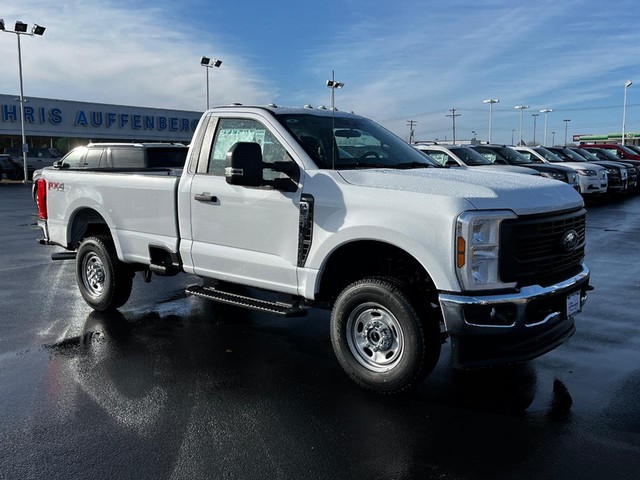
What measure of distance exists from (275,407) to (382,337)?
92 cm

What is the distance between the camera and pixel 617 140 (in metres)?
88.9

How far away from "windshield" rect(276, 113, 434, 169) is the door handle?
895mm

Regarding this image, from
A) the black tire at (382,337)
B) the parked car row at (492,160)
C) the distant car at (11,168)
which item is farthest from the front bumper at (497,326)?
the distant car at (11,168)

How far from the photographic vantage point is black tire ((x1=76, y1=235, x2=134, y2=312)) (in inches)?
264

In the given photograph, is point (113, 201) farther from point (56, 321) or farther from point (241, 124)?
point (241, 124)

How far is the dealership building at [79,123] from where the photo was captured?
4212 centimetres

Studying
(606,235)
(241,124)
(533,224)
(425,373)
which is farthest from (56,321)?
(606,235)

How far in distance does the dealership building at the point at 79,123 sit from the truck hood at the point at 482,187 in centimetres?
4308

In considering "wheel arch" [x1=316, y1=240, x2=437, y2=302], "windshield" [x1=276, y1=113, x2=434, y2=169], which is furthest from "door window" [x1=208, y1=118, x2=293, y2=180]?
"wheel arch" [x1=316, y1=240, x2=437, y2=302]

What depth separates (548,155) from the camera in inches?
894

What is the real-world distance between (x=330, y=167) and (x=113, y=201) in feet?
8.98

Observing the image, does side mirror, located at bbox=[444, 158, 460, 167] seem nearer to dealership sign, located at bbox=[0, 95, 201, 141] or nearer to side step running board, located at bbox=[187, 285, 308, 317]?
side step running board, located at bbox=[187, 285, 308, 317]

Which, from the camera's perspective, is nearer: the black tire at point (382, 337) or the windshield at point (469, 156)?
the black tire at point (382, 337)

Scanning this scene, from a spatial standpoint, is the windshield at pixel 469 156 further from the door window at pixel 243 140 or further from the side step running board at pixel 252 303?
the side step running board at pixel 252 303
